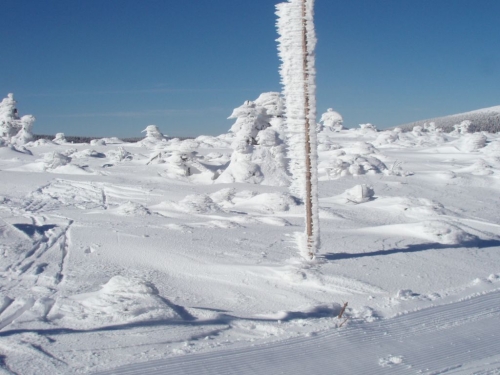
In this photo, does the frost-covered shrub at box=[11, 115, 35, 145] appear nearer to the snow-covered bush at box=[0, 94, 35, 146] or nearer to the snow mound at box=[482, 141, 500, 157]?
the snow-covered bush at box=[0, 94, 35, 146]

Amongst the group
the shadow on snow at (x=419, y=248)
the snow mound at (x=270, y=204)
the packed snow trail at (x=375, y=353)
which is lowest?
the packed snow trail at (x=375, y=353)

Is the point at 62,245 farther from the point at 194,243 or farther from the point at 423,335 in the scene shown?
the point at 423,335

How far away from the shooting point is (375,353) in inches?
180

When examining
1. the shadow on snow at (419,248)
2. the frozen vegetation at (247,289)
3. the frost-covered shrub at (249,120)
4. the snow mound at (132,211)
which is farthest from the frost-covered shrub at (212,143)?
the shadow on snow at (419,248)

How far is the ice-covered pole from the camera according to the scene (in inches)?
273

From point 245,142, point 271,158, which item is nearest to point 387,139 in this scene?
point 245,142

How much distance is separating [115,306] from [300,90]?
3961 millimetres

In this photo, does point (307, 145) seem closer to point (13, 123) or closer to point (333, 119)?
point (13, 123)

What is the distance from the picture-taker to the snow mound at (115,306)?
203 inches

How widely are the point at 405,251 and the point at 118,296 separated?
5.11m

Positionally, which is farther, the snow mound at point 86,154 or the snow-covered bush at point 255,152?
the snow mound at point 86,154

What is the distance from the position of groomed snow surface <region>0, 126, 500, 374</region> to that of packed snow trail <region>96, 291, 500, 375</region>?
0.02 meters

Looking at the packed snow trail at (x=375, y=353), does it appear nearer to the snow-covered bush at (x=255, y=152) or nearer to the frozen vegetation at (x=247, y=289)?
the frozen vegetation at (x=247, y=289)

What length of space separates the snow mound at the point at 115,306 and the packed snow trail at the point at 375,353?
1.11m
